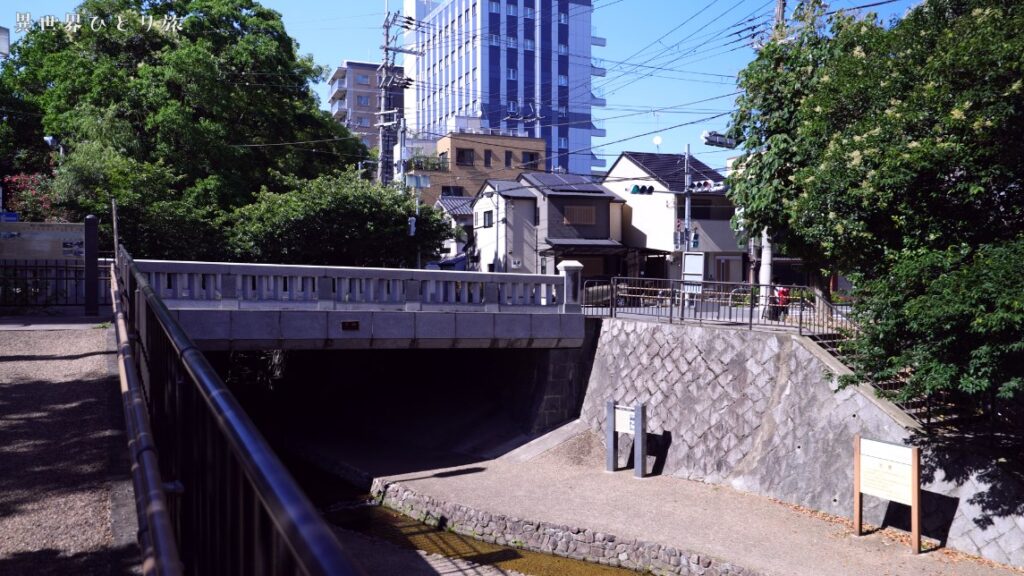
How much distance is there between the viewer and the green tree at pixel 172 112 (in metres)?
25.1

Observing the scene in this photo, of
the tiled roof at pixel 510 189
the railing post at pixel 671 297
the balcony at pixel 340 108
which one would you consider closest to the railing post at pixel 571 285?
the railing post at pixel 671 297

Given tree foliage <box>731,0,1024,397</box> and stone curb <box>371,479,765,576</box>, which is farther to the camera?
stone curb <box>371,479,765,576</box>

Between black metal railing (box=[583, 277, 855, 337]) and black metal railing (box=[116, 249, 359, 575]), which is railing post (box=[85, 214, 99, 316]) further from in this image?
black metal railing (box=[116, 249, 359, 575])

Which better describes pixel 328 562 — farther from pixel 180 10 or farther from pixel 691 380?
pixel 180 10

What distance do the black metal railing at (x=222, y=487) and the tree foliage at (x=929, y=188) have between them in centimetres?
996

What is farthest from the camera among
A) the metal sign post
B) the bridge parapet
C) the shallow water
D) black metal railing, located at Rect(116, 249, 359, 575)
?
the metal sign post

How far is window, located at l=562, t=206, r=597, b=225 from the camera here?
38125 mm

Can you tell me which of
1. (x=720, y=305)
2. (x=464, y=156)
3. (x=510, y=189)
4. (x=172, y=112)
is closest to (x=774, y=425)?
(x=720, y=305)

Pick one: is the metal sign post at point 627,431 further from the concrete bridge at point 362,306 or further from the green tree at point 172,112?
the green tree at point 172,112

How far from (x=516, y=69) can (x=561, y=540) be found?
258 feet

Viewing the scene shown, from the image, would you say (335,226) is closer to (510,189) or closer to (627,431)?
(510,189)

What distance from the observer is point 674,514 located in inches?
564

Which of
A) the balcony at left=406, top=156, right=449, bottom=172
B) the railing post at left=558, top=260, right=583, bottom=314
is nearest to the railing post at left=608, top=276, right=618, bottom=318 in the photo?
the railing post at left=558, top=260, right=583, bottom=314

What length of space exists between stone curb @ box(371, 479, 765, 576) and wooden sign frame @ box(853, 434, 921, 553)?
274 cm
